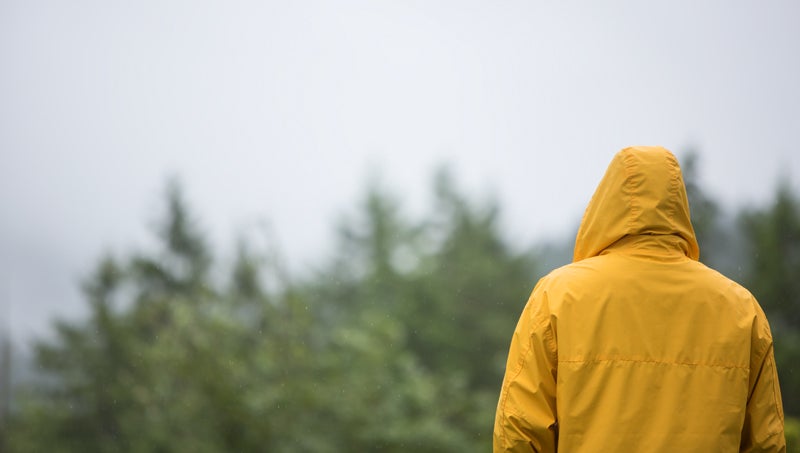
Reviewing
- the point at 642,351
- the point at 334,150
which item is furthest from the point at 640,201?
the point at 334,150

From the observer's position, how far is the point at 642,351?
4.27ft

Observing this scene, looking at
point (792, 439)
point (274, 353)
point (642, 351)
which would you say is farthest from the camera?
point (274, 353)

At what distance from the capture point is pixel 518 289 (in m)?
11.3

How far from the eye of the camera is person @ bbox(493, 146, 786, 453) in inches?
50.4

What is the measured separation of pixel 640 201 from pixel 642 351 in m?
0.29

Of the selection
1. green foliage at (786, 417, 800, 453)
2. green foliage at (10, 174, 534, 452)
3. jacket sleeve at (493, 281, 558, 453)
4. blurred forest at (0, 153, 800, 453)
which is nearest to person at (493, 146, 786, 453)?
jacket sleeve at (493, 281, 558, 453)

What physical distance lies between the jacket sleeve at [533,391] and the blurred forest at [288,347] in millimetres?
3232

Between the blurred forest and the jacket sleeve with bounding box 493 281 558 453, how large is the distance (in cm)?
323

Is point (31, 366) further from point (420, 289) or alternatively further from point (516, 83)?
point (516, 83)

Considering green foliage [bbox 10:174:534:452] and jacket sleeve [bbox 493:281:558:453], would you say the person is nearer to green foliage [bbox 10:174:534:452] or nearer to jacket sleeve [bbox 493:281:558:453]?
jacket sleeve [bbox 493:281:558:453]

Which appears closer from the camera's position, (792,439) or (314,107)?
(792,439)

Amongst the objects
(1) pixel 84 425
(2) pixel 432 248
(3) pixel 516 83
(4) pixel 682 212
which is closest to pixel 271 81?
(3) pixel 516 83

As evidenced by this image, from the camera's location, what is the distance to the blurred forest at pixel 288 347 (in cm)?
666

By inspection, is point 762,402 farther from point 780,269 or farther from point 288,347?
point 288,347
